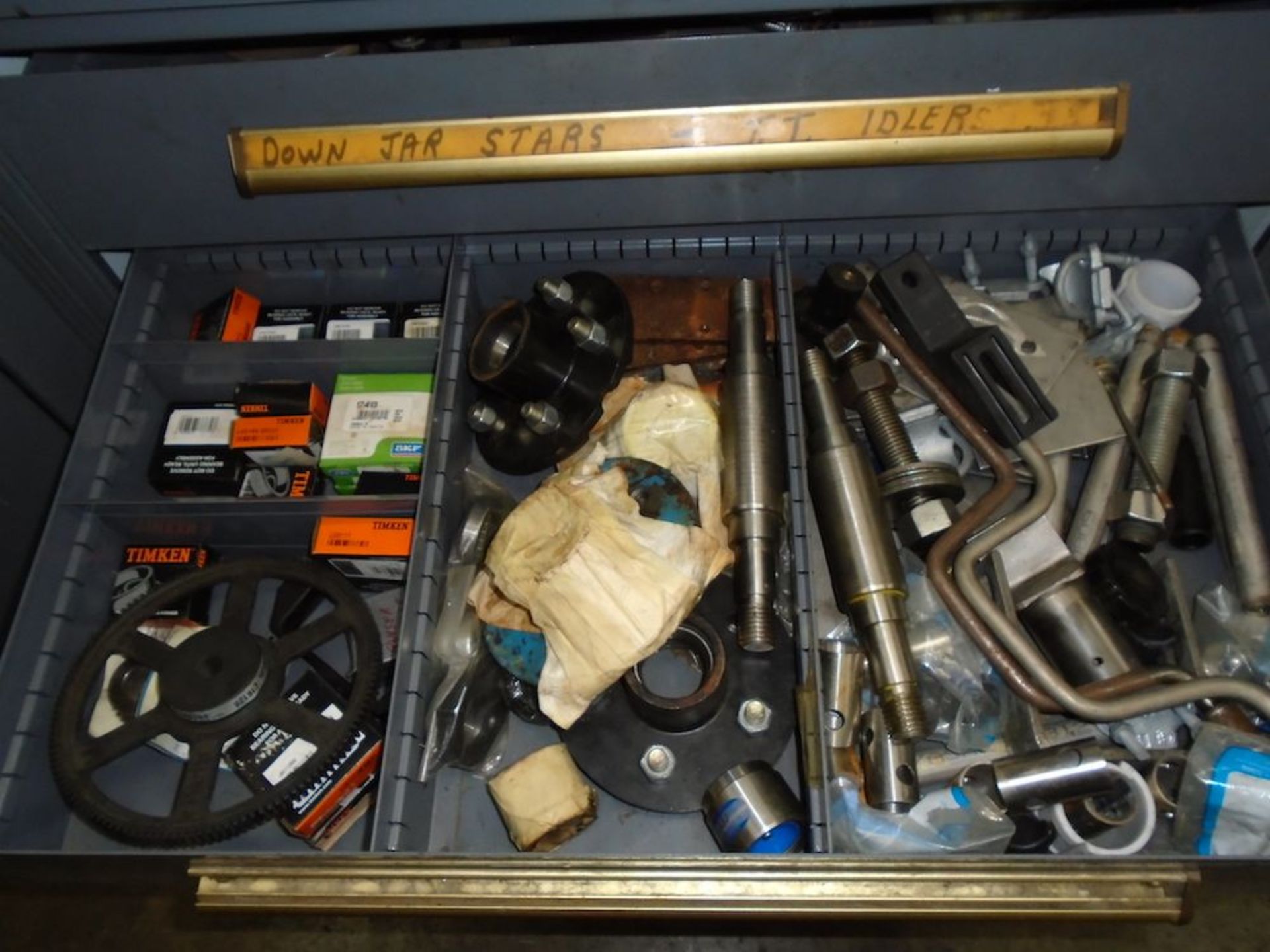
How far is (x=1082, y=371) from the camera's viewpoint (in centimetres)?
105

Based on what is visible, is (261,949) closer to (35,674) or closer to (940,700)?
(35,674)

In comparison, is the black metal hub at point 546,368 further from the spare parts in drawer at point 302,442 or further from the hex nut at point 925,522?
the hex nut at point 925,522

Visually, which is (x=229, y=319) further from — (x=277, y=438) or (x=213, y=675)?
(x=213, y=675)

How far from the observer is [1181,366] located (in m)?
0.99

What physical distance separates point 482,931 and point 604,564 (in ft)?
1.97

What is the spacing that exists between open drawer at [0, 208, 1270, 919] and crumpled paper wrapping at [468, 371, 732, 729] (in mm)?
88

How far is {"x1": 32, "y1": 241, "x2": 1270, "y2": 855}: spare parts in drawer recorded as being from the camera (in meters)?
0.88

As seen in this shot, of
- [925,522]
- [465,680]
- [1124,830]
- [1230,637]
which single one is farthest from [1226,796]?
[465,680]

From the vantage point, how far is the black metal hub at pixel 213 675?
917 millimetres

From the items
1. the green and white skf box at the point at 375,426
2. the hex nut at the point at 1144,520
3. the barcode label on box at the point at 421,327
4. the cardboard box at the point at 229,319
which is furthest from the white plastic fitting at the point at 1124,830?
the cardboard box at the point at 229,319

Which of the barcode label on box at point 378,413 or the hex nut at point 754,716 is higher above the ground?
the barcode label on box at point 378,413

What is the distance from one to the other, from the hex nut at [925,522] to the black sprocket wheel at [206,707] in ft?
1.96

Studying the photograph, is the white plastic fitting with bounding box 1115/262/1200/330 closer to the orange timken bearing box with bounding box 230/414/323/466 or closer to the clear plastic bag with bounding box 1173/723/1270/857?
the clear plastic bag with bounding box 1173/723/1270/857

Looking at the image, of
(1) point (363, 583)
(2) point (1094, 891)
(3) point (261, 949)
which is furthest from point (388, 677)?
(2) point (1094, 891)
